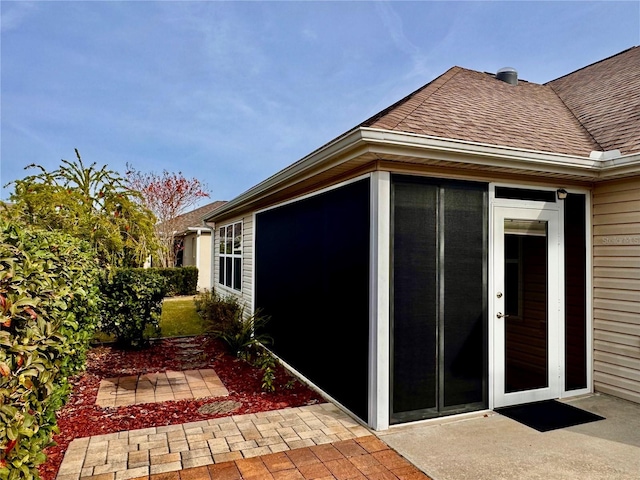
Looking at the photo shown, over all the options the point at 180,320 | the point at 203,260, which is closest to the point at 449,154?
the point at 180,320

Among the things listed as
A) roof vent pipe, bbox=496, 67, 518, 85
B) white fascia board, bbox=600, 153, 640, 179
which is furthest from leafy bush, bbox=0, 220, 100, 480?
roof vent pipe, bbox=496, 67, 518, 85

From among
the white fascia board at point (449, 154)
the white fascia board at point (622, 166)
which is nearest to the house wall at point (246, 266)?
the white fascia board at point (449, 154)

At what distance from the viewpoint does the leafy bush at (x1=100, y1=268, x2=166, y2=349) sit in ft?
23.1

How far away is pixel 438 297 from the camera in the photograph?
4125mm

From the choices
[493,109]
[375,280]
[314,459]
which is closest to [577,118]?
[493,109]

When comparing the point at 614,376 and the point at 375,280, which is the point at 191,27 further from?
the point at 614,376

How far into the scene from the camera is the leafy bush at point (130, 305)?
7.04m

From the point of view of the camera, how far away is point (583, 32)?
31.2 ft

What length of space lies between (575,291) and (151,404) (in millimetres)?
5062

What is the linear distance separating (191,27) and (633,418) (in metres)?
9.49

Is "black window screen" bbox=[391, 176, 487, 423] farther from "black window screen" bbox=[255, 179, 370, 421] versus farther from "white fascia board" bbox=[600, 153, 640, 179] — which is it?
"white fascia board" bbox=[600, 153, 640, 179]

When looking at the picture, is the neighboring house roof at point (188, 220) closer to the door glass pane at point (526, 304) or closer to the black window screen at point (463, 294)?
the door glass pane at point (526, 304)

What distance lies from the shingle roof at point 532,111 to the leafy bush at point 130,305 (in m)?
4.92

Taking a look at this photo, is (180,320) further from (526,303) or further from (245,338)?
(526,303)
